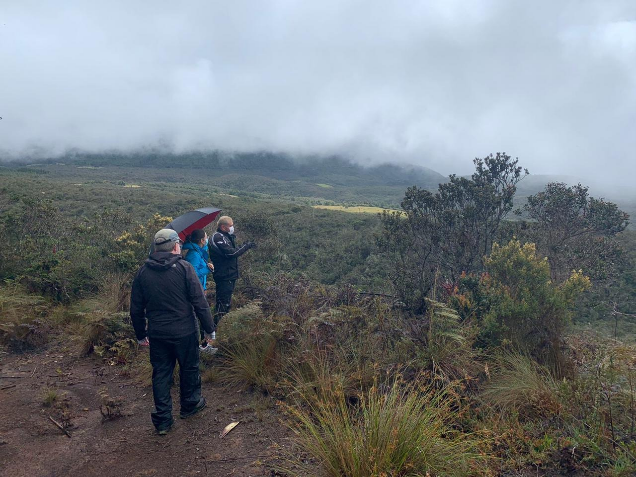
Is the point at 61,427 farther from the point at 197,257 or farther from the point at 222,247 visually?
the point at 222,247

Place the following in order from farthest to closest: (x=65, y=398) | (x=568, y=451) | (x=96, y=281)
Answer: (x=96, y=281), (x=65, y=398), (x=568, y=451)

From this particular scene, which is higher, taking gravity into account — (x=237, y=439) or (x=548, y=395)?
(x=548, y=395)

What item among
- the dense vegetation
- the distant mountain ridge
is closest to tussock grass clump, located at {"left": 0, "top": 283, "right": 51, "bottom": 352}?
the dense vegetation

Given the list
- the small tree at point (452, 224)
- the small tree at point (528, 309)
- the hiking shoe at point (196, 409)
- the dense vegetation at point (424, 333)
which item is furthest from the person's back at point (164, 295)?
the small tree at point (452, 224)

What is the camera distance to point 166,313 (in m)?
3.74

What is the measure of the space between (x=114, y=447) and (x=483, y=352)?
11.8 feet

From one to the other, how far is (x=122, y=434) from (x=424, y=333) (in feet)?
9.59

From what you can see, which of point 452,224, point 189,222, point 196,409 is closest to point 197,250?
point 189,222

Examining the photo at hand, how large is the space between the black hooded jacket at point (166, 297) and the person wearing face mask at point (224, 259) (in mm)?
1706

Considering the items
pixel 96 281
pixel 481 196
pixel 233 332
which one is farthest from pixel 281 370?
pixel 481 196

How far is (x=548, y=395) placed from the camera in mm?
3496

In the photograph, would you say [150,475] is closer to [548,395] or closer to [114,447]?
[114,447]

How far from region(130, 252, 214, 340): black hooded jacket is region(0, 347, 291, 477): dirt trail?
88 centimetres

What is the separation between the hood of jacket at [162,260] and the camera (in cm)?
369
